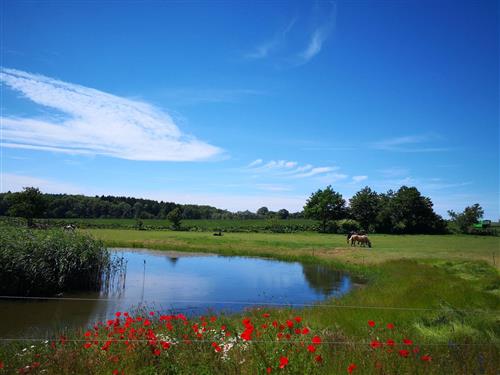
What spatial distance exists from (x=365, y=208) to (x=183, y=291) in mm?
77712

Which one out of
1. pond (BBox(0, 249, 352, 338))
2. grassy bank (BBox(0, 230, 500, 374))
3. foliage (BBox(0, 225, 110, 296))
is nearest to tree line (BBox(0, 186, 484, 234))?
pond (BBox(0, 249, 352, 338))

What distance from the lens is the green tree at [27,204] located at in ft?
205

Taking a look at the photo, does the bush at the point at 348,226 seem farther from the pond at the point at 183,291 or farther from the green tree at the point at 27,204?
the green tree at the point at 27,204

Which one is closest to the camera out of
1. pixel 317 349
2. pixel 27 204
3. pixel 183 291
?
pixel 317 349

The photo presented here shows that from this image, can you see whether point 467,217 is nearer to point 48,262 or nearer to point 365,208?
point 365,208

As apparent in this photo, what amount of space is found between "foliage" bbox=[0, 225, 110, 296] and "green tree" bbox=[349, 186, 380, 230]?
75.9m

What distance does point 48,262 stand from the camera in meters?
18.9

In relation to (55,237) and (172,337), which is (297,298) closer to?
(55,237)

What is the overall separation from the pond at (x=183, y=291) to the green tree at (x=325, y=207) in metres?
55.0

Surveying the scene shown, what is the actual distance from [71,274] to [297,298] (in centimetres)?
1119

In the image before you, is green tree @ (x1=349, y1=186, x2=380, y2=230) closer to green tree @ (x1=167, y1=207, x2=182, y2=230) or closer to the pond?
green tree @ (x1=167, y1=207, x2=182, y2=230)

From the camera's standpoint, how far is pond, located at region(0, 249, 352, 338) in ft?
47.1

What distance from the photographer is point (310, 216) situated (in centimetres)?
9381

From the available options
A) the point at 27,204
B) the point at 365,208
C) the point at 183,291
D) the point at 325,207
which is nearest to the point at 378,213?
the point at 365,208
